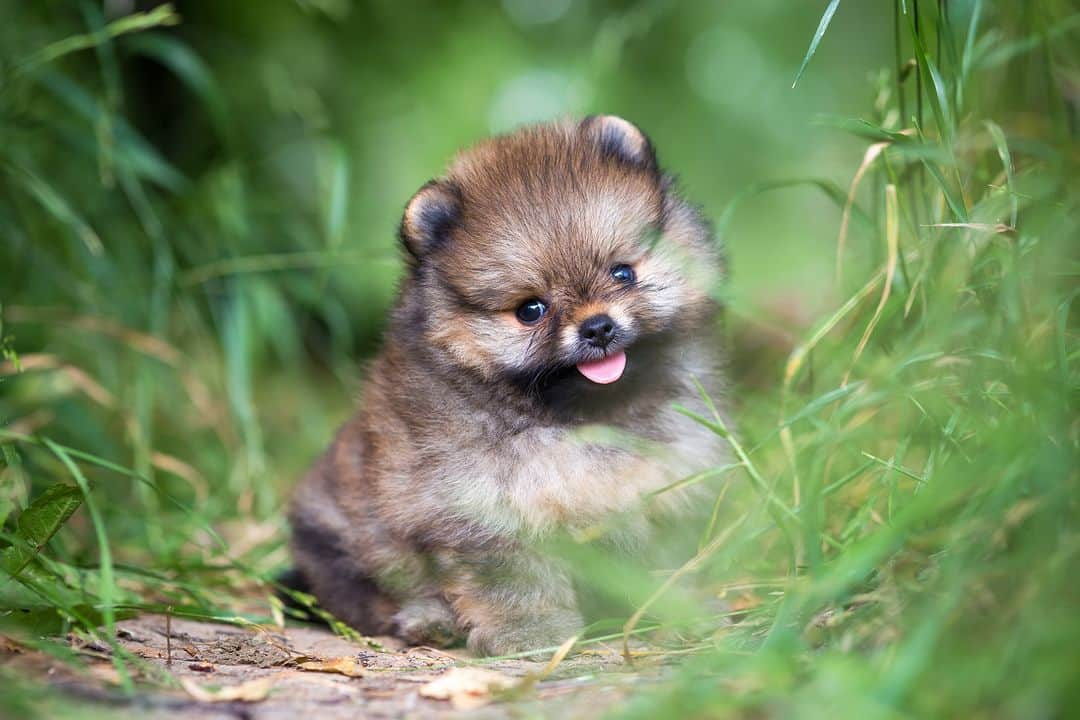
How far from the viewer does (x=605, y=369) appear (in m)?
2.88

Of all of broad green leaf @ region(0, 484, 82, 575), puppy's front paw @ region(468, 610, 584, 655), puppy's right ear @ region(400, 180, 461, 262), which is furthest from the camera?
puppy's right ear @ region(400, 180, 461, 262)

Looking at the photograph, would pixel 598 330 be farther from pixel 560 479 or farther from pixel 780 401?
pixel 780 401

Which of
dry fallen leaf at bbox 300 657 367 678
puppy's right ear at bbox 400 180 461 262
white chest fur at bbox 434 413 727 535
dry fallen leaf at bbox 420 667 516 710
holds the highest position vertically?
puppy's right ear at bbox 400 180 461 262

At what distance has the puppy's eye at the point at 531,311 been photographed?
2920 mm

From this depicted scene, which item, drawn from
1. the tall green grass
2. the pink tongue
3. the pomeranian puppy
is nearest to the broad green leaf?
the tall green grass

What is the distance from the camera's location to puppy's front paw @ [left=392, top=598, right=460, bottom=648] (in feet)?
9.96

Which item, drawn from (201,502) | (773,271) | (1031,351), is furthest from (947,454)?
(773,271)

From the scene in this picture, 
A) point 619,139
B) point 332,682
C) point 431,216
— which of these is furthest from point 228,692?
point 619,139

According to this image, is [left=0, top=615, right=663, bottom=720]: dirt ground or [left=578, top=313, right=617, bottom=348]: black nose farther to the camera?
[left=578, top=313, right=617, bottom=348]: black nose

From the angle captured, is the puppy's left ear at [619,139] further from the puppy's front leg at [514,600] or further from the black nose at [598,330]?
the puppy's front leg at [514,600]

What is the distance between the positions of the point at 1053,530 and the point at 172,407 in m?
3.90

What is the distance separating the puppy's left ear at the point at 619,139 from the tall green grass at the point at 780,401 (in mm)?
434

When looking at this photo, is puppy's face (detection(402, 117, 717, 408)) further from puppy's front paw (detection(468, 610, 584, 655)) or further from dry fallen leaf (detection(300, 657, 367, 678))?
dry fallen leaf (detection(300, 657, 367, 678))

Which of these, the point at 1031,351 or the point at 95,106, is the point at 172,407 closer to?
the point at 95,106
